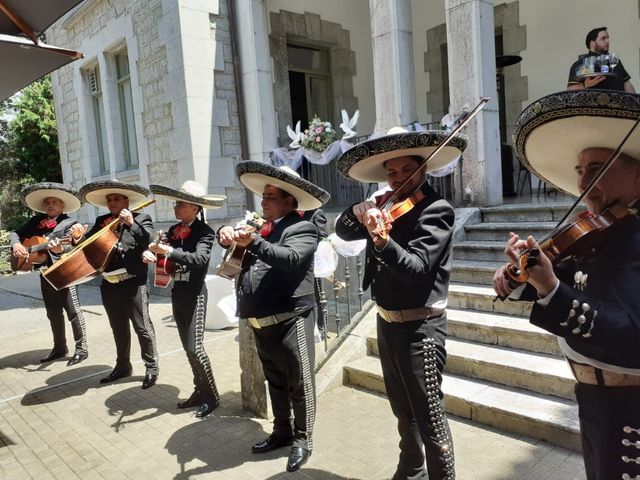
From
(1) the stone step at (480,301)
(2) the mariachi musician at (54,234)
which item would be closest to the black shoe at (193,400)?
(2) the mariachi musician at (54,234)

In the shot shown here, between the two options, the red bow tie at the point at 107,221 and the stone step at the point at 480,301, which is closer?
the stone step at the point at 480,301

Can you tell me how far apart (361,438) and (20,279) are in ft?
44.8

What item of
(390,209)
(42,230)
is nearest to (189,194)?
(390,209)

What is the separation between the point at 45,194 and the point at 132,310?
2017 millimetres

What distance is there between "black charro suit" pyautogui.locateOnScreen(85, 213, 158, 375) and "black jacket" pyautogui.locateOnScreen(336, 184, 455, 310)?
9.21 ft

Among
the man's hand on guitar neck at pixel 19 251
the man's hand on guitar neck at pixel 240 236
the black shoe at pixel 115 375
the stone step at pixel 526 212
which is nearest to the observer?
the man's hand on guitar neck at pixel 240 236

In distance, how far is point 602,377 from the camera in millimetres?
1685

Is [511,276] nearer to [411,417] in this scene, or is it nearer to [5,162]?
[411,417]

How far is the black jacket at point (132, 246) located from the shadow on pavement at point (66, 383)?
1.39 meters

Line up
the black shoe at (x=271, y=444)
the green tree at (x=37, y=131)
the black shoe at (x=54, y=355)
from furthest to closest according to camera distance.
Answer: the green tree at (x=37, y=131) < the black shoe at (x=54, y=355) < the black shoe at (x=271, y=444)

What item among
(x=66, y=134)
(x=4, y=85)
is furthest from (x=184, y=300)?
(x=66, y=134)

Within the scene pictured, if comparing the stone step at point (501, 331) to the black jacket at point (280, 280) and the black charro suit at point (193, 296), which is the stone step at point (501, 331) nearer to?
the black jacket at point (280, 280)

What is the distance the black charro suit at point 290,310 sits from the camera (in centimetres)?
335

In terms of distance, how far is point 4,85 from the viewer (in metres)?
A: 3.67
